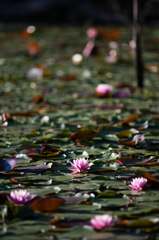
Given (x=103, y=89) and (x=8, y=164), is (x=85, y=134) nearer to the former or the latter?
(x=8, y=164)

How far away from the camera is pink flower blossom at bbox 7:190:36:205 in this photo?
1.09 meters

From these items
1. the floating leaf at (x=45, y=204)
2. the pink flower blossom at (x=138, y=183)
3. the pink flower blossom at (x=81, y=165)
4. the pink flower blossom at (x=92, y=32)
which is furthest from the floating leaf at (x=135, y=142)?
the pink flower blossom at (x=92, y=32)

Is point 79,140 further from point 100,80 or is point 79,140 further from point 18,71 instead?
point 18,71

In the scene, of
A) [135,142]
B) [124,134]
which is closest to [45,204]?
[135,142]

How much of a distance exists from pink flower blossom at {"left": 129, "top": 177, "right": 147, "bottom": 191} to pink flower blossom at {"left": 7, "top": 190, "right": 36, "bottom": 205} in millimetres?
302

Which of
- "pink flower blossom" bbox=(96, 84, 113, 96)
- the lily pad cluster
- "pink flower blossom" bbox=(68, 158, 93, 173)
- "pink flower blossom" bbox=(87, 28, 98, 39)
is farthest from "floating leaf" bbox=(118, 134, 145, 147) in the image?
"pink flower blossom" bbox=(87, 28, 98, 39)

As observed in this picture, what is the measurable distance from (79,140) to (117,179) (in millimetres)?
459

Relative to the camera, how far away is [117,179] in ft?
4.33

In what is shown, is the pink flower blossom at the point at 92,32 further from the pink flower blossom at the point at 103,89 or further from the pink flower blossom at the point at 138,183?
the pink flower blossom at the point at 138,183

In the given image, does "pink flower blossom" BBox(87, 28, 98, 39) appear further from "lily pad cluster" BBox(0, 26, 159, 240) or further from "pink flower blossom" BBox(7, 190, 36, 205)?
"pink flower blossom" BBox(7, 190, 36, 205)

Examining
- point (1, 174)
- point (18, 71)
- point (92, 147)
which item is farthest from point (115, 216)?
point (18, 71)

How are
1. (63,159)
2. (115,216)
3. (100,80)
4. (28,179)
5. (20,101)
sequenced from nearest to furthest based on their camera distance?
(115,216) < (28,179) < (63,159) < (20,101) < (100,80)

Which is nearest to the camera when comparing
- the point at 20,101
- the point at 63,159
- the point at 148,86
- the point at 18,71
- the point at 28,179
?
the point at 28,179

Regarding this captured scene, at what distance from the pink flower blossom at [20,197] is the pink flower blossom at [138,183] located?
Result: 0.99 feet
